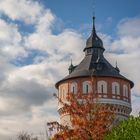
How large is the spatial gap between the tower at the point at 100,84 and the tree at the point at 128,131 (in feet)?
91.0

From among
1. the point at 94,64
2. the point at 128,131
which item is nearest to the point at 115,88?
the point at 94,64

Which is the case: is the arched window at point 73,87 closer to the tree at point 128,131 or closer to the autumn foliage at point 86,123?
the autumn foliage at point 86,123

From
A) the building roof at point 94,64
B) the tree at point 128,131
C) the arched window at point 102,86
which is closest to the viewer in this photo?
the tree at point 128,131

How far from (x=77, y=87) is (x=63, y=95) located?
6.09 feet

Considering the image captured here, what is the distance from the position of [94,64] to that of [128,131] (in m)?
31.6

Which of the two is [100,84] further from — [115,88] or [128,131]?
[128,131]

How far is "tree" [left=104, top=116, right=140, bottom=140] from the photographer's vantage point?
58.1ft

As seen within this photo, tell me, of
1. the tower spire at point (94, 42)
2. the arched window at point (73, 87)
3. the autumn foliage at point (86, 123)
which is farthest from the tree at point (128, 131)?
the tower spire at point (94, 42)

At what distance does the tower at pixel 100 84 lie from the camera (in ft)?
158

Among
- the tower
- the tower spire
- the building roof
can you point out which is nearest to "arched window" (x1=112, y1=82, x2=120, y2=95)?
the tower

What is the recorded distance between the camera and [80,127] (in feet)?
90.3

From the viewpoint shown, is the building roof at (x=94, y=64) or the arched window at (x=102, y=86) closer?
the arched window at (x=102, y=86)

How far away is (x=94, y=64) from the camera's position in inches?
1957

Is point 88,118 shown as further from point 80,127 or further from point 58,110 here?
point 58,110
